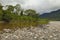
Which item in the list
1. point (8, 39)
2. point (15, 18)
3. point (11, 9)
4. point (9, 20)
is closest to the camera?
point (8, 39)

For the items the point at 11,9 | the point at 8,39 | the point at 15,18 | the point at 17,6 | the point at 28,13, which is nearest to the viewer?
the point at 8,39

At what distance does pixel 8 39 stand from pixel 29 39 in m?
2.42

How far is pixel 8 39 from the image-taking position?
19.9 meters

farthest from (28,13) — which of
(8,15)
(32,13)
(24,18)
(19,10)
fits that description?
(8,15)

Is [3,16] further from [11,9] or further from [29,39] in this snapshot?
[29,39]

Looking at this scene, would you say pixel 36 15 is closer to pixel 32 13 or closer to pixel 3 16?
pixel 32 13

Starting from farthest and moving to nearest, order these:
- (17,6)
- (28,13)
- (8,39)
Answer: (28,13) → (17,6) → (8,39)

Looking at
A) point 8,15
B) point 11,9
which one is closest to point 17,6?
point 11,9

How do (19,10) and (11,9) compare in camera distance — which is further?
(19,10)

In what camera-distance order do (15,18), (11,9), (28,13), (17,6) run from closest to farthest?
(15,18)
(11,9)
(17,6)
(28,13)

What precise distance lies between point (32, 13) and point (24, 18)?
19168 mm

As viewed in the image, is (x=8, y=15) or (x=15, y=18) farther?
(x=15, y=18)

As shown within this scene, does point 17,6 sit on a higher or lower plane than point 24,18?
higher

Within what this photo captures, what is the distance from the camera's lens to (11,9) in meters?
76.9
